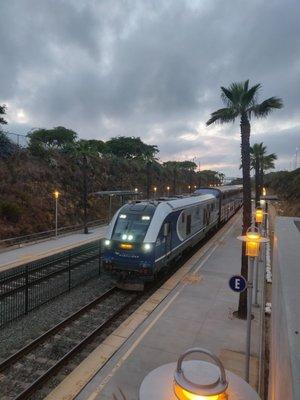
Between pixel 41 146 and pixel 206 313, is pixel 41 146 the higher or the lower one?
the higher one

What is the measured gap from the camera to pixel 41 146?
45.8m

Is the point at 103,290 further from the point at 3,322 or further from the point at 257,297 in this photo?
the point at 257,297

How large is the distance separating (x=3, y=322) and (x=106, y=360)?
4.55 m

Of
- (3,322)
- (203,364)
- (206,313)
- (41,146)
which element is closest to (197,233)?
(206,313)

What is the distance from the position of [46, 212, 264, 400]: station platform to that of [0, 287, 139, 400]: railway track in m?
0.68

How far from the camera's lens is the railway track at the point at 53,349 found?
29.7 ft

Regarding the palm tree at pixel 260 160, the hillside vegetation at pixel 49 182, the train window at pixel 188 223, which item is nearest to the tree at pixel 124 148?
the hillside vegetation at pixel 49 182

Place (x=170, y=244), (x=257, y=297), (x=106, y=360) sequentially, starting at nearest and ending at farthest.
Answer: (x=106, y=360)
(x=257, y=297)
(x=170, y=244)

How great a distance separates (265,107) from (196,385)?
540 inches

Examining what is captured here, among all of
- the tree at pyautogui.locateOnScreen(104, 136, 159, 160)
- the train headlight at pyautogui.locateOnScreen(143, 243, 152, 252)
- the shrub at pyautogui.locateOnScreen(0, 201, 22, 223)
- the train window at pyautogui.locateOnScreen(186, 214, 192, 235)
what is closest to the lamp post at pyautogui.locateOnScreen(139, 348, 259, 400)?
the train headlight at pyautogui.locateOnScreen(143, 243, 152, 252)

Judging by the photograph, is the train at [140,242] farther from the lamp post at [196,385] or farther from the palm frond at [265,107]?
the lamp post at [196,385]

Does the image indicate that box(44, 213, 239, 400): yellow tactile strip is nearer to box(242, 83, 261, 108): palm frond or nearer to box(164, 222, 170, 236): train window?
box(164, 222, 170, 236): train window

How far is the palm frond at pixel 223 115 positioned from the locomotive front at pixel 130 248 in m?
4.97

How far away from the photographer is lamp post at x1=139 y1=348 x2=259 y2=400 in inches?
121
